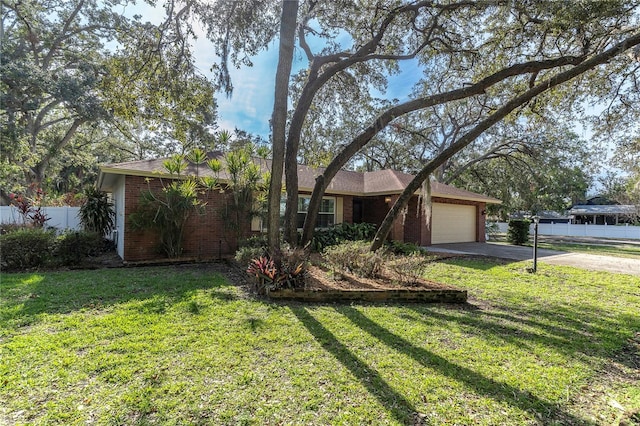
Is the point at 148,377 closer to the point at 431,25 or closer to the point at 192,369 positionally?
the point at 192,369

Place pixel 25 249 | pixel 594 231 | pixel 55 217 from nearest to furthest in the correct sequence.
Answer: pixel 25 249
pixel 55 217
pixel 594 231

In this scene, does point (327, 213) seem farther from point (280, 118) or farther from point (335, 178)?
point (280, 118)

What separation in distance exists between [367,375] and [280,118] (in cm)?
527

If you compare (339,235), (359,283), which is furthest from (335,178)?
(359,283)

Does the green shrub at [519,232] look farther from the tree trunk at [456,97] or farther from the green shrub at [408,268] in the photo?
the green shrub at [408,268]

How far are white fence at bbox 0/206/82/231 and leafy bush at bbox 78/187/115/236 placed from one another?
101 centimetres

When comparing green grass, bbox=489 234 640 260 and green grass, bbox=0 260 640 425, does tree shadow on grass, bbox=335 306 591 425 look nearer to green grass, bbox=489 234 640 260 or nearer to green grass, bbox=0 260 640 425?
green grass, bbox=0 260 640 425

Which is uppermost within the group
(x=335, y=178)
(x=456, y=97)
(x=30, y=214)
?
(x=456, y=97)

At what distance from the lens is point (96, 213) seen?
425 inches

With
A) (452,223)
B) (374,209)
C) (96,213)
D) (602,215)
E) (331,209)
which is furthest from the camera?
(602,215)

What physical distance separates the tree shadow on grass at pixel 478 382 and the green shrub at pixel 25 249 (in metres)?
8.79

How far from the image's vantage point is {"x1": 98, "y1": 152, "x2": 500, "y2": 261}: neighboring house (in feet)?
29.4

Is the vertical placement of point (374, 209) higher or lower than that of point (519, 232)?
higher

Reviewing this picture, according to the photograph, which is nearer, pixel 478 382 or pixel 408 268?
pixel 478 382
